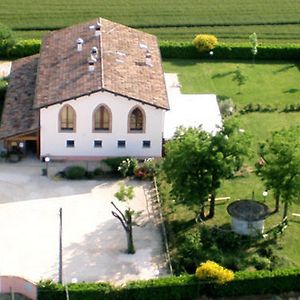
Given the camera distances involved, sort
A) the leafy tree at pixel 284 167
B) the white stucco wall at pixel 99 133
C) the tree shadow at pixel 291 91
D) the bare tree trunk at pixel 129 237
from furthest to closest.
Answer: the tree shadow at pixel 291 91, the white stucco wall at pixel 99 133, the leafy tree at pixel 284 167, the bare tree trunk at pixel 129 237

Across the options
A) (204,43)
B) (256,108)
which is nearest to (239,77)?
(256,108)

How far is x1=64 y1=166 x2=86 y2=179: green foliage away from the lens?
224 ft

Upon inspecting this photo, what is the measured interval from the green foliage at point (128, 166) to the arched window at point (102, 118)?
2.45m

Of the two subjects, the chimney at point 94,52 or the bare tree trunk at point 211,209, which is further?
the chimney at point 94,52

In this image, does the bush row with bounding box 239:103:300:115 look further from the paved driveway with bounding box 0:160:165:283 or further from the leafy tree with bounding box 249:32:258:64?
the paved driveway with bounding box 0:160:165:283

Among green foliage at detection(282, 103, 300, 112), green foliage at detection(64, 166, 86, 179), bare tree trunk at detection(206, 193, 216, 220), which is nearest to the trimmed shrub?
green foliage at detection(64, 166, 86, 179)

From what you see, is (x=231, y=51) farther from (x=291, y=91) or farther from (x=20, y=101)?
(x=20, y=101)

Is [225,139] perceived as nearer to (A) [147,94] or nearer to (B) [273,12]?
(A) [147,94]

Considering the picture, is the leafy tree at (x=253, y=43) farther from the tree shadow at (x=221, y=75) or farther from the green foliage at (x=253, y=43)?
the tree shadow at (x=221, y=75)

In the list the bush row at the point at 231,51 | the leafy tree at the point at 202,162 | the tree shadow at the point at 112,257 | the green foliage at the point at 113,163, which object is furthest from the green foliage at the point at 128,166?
the bush row at the point at 231,51

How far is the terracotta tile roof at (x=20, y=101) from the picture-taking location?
7000cm

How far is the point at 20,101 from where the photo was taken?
73.4 metres

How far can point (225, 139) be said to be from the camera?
62.2 metres

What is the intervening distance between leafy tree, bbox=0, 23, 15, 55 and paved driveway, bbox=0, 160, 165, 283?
59.0 feet
